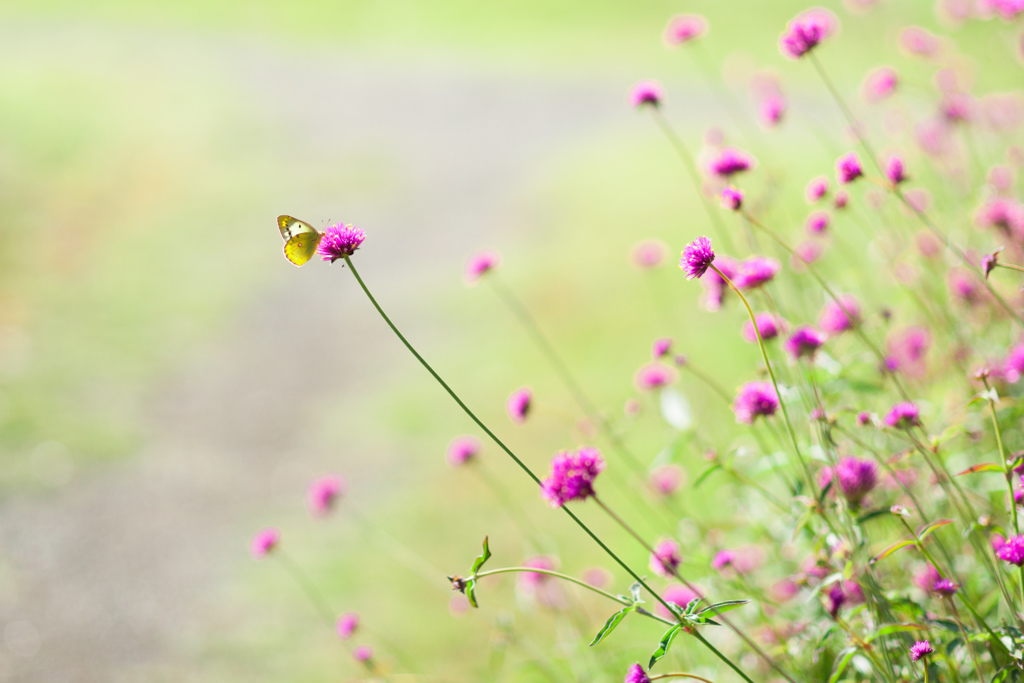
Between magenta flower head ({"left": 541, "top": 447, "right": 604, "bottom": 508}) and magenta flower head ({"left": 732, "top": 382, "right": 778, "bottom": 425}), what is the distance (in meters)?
0.47

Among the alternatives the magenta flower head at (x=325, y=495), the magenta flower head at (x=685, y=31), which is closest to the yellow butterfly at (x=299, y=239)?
the magenta flower head at (x=325, y=495)

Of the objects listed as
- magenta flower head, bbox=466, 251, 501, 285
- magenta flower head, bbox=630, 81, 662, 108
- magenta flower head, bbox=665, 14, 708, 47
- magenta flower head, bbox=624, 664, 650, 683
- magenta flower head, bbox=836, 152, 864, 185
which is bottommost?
magenta flower head, bbox=624, 664, 650, 683

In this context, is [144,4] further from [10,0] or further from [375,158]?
[375,158]

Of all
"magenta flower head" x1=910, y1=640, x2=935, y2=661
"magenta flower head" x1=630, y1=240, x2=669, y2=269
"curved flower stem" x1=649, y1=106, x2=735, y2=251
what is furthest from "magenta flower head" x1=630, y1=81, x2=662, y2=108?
"magenta flower head" x1=910, y1=640, x2=935, y2=661

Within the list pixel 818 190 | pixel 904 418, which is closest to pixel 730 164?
pixel 818 190

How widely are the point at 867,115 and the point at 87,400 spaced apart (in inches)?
321

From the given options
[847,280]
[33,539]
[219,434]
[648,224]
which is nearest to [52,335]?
[219,434]

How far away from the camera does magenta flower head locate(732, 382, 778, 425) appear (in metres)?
1.93

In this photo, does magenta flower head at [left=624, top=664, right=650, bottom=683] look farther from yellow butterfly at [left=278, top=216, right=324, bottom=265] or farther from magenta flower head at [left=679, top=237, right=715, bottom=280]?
yellow butterfly at [left=278, top=216, right=324, bottom=265]

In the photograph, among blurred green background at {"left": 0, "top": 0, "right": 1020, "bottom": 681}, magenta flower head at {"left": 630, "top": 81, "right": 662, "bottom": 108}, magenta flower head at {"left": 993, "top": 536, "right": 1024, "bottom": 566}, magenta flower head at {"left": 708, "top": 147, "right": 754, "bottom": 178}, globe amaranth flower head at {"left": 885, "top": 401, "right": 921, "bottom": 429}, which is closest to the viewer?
magenta flower head at {"left": 993, "top": 536, "right": 1024, "bottom": 566}

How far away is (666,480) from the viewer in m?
3.11

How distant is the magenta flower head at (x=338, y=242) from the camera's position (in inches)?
62.3

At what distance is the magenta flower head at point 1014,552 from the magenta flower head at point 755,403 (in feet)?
1.94

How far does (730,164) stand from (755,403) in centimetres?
79
